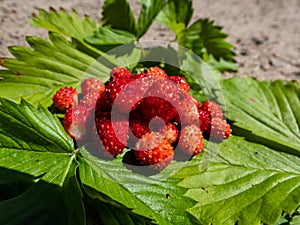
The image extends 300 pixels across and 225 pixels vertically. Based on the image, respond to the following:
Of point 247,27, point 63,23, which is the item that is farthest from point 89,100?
point 247,27

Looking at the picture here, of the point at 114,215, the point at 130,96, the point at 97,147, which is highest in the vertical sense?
the point at 130,96

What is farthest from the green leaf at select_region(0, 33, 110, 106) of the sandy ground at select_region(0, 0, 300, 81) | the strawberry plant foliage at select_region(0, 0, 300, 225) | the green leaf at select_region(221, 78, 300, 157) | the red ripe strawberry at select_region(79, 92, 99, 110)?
the sandy ground at select_region(0, 0, 300, 81)

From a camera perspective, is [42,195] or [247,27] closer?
[42,195]

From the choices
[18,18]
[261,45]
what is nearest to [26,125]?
[18,18]

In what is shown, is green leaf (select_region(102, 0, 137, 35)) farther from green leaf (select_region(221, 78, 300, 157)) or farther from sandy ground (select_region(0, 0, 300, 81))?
sandy ground (select_region(0, 0, 300, 81))

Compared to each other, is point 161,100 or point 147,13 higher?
point 147,13

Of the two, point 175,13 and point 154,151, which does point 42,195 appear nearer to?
point 154,151

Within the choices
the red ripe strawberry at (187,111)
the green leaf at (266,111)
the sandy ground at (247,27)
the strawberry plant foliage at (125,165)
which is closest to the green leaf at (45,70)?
the strawberry plant foliage at (125,165)

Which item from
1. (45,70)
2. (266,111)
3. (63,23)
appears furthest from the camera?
(63,23)
